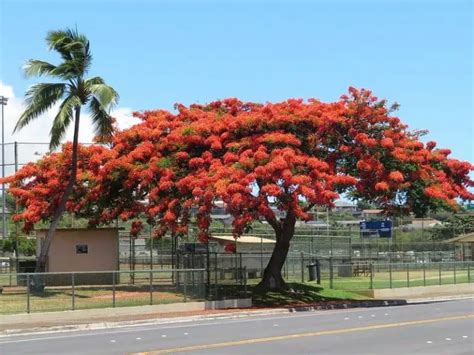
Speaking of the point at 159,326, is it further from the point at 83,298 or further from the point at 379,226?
the point at 379,226

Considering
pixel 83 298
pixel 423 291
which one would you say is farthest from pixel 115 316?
pixel 423 291

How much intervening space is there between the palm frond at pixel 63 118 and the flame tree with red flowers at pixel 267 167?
9.72 ft

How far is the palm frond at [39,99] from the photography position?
25.2 metres

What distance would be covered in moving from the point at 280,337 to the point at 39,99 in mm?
13301

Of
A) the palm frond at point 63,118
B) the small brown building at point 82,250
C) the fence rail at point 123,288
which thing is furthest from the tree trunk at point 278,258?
the palm frond at point 63,118

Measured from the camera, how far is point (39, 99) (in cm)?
2519

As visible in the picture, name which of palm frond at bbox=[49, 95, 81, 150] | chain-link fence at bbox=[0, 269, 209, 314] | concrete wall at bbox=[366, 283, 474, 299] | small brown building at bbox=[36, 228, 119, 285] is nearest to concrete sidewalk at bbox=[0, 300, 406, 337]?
chain-link fence at bbox=[0, 269, 209, 314]

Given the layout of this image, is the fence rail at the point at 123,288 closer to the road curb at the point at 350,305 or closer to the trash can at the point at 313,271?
the trash can at the point at 313,271

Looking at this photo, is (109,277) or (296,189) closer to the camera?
(296,189)

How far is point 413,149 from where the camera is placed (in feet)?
92.5

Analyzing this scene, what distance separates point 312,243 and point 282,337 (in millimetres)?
31850

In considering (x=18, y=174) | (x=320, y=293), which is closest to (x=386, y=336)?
(x=320, y=293)

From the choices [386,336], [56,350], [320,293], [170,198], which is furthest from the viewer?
[320,293]

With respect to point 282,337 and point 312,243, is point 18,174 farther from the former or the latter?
point 312,243
